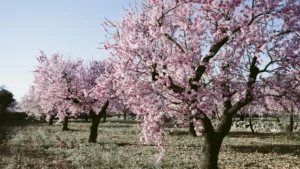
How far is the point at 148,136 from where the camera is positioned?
41.6 ft

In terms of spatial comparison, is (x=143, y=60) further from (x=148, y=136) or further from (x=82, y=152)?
(x=82, y=152)

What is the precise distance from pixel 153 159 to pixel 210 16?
9439 mm

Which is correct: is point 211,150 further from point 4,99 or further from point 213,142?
point 4,99

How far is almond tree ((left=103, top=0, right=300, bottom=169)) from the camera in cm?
1231

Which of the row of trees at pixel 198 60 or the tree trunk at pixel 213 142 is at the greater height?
the row of trees at pixel 198 60

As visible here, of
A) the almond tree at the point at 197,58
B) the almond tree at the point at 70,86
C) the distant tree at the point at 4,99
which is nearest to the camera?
the almond tree at the point at 197,58

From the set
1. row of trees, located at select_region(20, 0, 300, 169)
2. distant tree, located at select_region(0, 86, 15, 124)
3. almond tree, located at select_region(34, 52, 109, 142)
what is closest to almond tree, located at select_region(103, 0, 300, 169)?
row of trees, located at select_region(20, 0, 300, 169)

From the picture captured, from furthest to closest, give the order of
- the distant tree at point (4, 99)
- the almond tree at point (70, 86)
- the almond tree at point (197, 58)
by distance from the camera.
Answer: the distant tree at point (4, 99), the almond tree at point (70, 86), the almond tree at point (197, 58)

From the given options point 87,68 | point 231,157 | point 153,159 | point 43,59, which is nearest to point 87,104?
point 87,68

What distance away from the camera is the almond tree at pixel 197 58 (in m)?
12.3

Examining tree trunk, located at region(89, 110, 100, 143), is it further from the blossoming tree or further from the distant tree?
the distant tree

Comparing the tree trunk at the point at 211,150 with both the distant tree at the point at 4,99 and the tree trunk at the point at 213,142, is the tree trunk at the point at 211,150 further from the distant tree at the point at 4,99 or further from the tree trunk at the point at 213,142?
the distant tree at the point at 4,99

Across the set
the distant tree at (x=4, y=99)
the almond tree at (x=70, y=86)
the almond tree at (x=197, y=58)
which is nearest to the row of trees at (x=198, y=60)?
the almond tree at (x=197, y=58)

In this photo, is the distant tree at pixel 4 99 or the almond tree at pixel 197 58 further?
the distant tree at pixel 4 99
